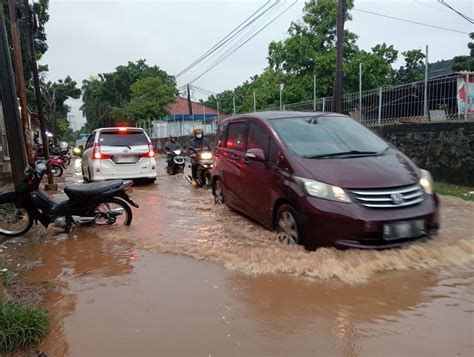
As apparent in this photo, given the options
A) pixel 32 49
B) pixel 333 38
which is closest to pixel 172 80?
pixel 333 38

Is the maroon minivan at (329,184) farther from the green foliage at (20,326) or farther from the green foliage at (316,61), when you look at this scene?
the green foliage at (316,61)

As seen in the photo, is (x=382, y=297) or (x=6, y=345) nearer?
(x=6, y=345)

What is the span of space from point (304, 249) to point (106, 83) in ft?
171

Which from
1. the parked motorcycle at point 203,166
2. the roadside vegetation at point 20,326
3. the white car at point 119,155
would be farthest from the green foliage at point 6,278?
the parked motorcycle at point 203,166

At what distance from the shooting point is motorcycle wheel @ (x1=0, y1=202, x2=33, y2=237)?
22.6 feet

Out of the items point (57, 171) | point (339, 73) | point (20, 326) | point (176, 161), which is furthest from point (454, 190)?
point (57, 171)

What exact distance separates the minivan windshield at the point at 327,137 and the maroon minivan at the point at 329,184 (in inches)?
0.5

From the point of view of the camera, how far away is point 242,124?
23.2ft

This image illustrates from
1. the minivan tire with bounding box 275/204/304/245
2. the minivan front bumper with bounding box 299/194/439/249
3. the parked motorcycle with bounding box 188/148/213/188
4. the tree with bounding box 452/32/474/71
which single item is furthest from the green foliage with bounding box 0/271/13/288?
the tree with bounding box 452/32/474/71

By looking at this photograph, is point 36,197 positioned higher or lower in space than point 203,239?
higher

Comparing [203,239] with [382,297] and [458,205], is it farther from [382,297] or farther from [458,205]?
[458,205]

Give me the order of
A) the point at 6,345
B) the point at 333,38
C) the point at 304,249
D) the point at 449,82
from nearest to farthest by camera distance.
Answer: the point at 6,345 → the point at 304,249 → the point at 449,82 → the point at 333,38

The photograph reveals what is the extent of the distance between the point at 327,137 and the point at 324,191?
1.25m

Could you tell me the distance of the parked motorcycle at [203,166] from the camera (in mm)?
11445
